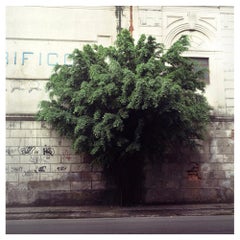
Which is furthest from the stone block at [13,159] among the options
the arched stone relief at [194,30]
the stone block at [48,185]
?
the arched stone relief at [194,30]

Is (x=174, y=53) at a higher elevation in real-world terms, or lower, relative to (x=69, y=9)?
lower

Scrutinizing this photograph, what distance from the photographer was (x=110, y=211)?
1117cm

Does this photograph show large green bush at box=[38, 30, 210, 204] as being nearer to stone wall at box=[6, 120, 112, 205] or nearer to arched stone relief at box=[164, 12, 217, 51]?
stone wall at box=[6, 120, 112, 205]

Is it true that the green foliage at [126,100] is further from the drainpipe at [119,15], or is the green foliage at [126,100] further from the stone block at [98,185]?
the drainpipe at [119,15]

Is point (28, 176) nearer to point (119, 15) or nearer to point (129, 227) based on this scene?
point (129, 227)

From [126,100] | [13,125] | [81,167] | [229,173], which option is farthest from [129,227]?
[229,173]

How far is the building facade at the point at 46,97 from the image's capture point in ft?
41.9

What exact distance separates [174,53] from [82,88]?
9.78 ft

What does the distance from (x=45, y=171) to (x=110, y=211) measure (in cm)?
305

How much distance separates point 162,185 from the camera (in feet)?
43.1

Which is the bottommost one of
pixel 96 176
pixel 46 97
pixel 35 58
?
pixel 96 176

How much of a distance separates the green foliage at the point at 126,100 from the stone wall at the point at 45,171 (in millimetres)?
1162

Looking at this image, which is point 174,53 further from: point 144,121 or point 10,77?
point 10,77

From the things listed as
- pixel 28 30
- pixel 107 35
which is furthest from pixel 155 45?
pixel 28 30
